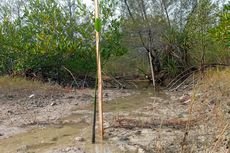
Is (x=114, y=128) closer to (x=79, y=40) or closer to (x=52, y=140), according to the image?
(x=52, y=140)

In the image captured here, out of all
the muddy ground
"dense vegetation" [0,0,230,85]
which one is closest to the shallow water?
the muddy ground

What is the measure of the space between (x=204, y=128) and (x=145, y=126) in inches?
45.0

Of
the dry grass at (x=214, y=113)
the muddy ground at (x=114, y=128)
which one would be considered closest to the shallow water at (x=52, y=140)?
the muddy ground at (x=114, y=128)

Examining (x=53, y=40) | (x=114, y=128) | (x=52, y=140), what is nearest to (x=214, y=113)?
(x=114, y=128)

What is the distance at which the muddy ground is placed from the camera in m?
5.42

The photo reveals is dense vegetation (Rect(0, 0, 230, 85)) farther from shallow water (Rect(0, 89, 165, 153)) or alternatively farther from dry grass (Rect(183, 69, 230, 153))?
shallow water (Rect(0, 89, 165, 153))

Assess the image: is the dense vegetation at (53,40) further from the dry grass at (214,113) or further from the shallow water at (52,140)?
the shallow water at (52,140)

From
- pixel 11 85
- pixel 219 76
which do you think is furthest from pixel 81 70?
pixel 219 76

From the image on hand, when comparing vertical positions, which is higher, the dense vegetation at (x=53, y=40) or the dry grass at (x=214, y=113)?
the dense vegetation at (x=53, y=40)

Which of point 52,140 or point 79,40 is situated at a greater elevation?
point 79,40

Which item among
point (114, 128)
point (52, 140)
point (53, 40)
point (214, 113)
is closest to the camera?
point (52, 140)

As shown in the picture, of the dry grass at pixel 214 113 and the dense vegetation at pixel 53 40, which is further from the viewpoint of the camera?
the dense vegetation at pixel 53 40

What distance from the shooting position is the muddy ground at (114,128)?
5.42 m

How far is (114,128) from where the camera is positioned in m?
6.92
